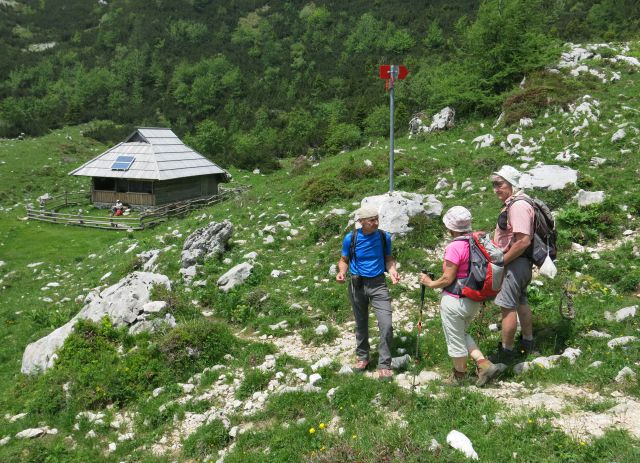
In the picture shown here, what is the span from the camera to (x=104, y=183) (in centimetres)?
3056

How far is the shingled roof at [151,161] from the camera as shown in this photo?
91.9 feet

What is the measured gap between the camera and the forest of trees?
22.6m

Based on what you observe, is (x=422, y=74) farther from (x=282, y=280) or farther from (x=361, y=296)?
(x=361, y=296)

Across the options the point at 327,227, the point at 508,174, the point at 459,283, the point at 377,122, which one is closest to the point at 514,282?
the point at 459,283

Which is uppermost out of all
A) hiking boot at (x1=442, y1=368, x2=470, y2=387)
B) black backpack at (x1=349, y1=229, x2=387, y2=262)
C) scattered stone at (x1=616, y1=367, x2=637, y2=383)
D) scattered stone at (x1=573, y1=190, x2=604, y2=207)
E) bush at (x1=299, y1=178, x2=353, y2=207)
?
black backpack at (x1=349, y1=229, x2=387, y2=262)

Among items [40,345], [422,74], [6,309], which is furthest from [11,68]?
[40,345]

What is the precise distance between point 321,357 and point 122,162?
2626 cm

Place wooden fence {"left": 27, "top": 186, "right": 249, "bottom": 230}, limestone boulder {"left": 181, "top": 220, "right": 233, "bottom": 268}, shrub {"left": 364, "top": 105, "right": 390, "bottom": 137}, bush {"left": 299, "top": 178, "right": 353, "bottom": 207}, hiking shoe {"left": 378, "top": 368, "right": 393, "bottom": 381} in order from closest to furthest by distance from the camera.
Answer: hiking shoe {"left": 378, "top": 368, "right": 393, "bottom": 381} → limestone boulder {"left": 181, "top": 220, "right": 233, "bottom": 268} → bush {"left": 299, "top": 178, "right": 353, "bottom": 207} → wooden fence {"left": 27, "top": 186, "right": 249, "bottom": 230} → shrub {"left": 364, "top": 105, "right": 390, "bottom": 137}

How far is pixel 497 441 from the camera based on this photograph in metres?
4.16

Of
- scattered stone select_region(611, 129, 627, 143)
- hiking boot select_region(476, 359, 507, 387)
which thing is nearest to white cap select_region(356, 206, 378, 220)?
hiking boot select_region(476, 359, 507, 387)

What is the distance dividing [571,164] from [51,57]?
9662 centimetres

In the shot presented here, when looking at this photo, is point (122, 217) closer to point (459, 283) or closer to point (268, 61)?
point (459, 283)

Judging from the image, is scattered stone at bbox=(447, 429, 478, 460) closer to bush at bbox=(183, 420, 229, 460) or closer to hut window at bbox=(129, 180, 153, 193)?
bush at bbox=(183, 420, 229, 460)

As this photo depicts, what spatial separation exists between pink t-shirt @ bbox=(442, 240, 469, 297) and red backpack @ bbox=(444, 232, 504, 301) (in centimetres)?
4
